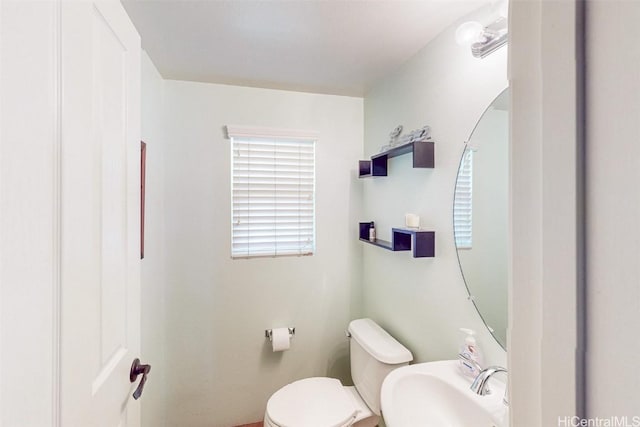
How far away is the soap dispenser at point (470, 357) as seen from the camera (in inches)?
42.2

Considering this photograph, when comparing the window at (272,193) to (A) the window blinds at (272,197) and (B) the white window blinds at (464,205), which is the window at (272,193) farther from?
(B) the white window blinds at (464,205)

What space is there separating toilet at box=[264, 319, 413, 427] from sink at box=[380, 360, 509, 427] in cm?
27

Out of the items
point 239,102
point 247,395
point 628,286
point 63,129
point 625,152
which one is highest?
point 239,102

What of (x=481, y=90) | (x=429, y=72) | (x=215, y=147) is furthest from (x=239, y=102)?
(x=481, y=90)

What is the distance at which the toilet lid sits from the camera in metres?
1.37

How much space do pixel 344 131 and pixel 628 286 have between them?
6.50 ft

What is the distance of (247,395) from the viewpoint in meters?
1.95

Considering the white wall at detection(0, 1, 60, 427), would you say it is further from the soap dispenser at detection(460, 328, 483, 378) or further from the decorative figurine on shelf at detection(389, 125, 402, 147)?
the decorative figurine on shelf at detection(389, 125, 402, 147)

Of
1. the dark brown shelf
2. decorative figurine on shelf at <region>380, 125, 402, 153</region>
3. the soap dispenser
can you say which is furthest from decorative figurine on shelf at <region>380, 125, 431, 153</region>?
the soap dispenser

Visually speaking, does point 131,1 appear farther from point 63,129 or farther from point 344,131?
point 344,131

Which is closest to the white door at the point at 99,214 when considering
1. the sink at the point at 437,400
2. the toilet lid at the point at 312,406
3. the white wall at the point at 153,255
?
the white wall at the point at 153,255

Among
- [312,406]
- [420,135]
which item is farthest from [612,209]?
[312,406]

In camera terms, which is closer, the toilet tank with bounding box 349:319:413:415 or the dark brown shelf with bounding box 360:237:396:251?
the toilet tank with bounding box 349:319:413:415

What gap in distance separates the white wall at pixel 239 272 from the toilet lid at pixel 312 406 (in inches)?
17.0
